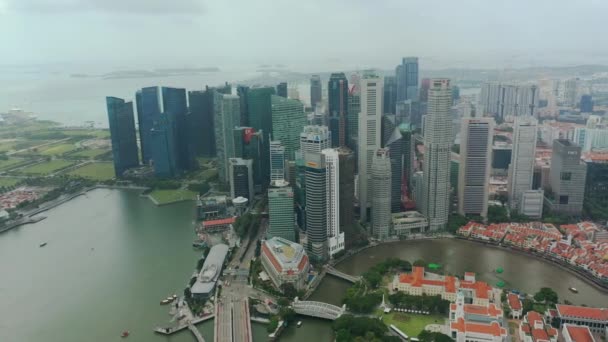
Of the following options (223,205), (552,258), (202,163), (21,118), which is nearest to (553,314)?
(552,258)

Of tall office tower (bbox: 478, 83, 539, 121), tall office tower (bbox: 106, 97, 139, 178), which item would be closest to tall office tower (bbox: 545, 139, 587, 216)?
tall office tower (bbox: 478, 83, 539, 121)

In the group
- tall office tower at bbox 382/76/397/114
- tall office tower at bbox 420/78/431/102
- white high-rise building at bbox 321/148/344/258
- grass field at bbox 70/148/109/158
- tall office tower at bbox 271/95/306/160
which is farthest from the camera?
tall office tower at bbox 420/78/431/102

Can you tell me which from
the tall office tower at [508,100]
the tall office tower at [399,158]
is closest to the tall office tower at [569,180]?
the tall office tower at [399,158]

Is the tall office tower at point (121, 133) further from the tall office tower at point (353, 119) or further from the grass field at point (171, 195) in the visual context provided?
the tall office tower at point (353, 119)

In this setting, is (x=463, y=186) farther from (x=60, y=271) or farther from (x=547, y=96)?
(x=547, y=96)

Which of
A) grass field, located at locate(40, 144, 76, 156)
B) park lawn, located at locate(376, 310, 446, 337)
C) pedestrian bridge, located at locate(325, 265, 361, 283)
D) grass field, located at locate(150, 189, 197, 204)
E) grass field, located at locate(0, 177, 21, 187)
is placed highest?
grass field, located at locate(40, 144, 76, 156)

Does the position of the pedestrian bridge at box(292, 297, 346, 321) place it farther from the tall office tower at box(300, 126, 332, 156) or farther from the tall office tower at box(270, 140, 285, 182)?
the tall office tower at box(270, 140, 285, 182)

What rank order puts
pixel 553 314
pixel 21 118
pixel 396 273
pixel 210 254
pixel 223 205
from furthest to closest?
pixel 21 118, pixel 223 205, pixel 210 254, pixel 396 273, pixel 553 314
